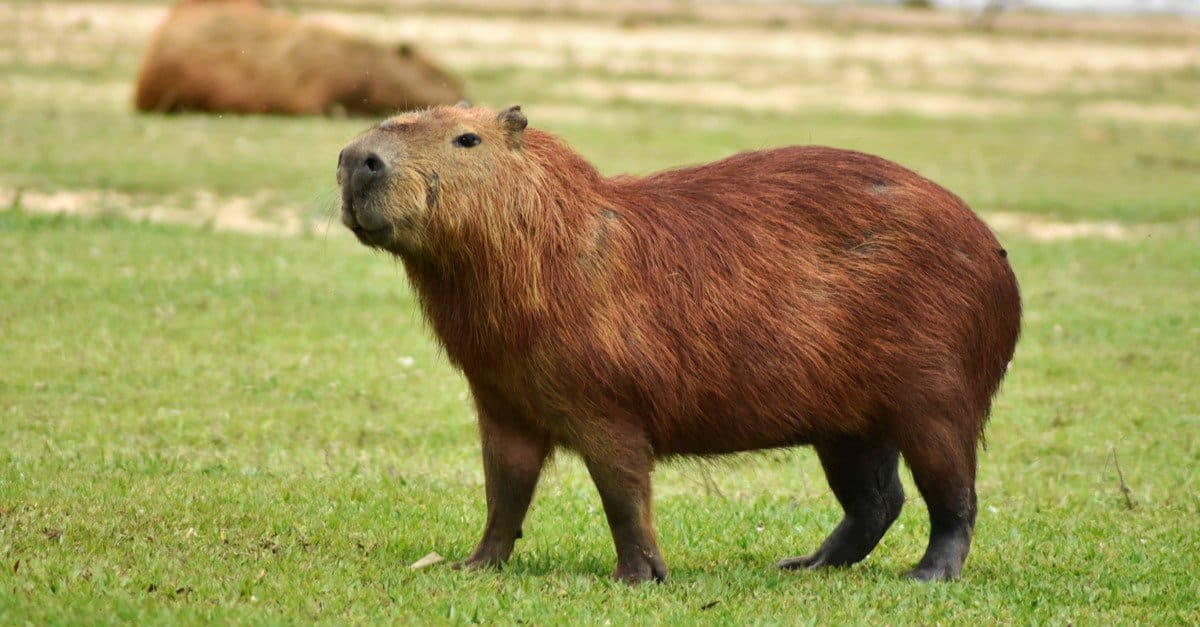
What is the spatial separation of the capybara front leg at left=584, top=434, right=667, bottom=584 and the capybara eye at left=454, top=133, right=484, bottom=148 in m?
1.05

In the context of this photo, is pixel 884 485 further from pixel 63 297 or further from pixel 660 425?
pixel 63 297

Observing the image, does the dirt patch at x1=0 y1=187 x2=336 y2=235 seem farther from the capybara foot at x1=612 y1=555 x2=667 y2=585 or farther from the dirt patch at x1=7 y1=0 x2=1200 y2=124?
the dirt patch at x1=7 y1=0 x2=1200 y2=124

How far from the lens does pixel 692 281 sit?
17.7ft

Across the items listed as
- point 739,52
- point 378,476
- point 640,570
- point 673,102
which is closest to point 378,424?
point 378,476

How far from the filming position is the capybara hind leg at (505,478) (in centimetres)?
544

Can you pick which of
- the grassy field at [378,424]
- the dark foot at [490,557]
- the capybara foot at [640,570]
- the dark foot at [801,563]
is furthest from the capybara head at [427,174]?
the dark foot at [801,563]

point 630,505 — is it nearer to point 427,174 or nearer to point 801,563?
point 801,563

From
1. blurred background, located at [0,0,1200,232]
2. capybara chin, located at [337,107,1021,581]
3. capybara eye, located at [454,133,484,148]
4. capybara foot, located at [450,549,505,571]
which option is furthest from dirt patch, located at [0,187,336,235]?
capybara eye, located at [454,133,484,148]

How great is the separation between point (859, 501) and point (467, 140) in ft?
6.56

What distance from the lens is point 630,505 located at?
5.32 meters

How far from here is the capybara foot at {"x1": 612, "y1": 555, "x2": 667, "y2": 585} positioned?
5.39m

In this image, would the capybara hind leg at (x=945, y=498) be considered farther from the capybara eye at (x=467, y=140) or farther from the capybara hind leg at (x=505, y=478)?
the capybara eye at (x=467, y=140)

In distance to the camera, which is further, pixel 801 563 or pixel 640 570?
pixel 801 563

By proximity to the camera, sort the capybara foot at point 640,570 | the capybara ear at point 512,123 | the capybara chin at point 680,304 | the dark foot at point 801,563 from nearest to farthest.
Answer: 1. the capybara chin at point 680,304
2. the capybara ear at point 512,123
3. the capybara foot at point 640,570
4. the dark foot at point 801,563
